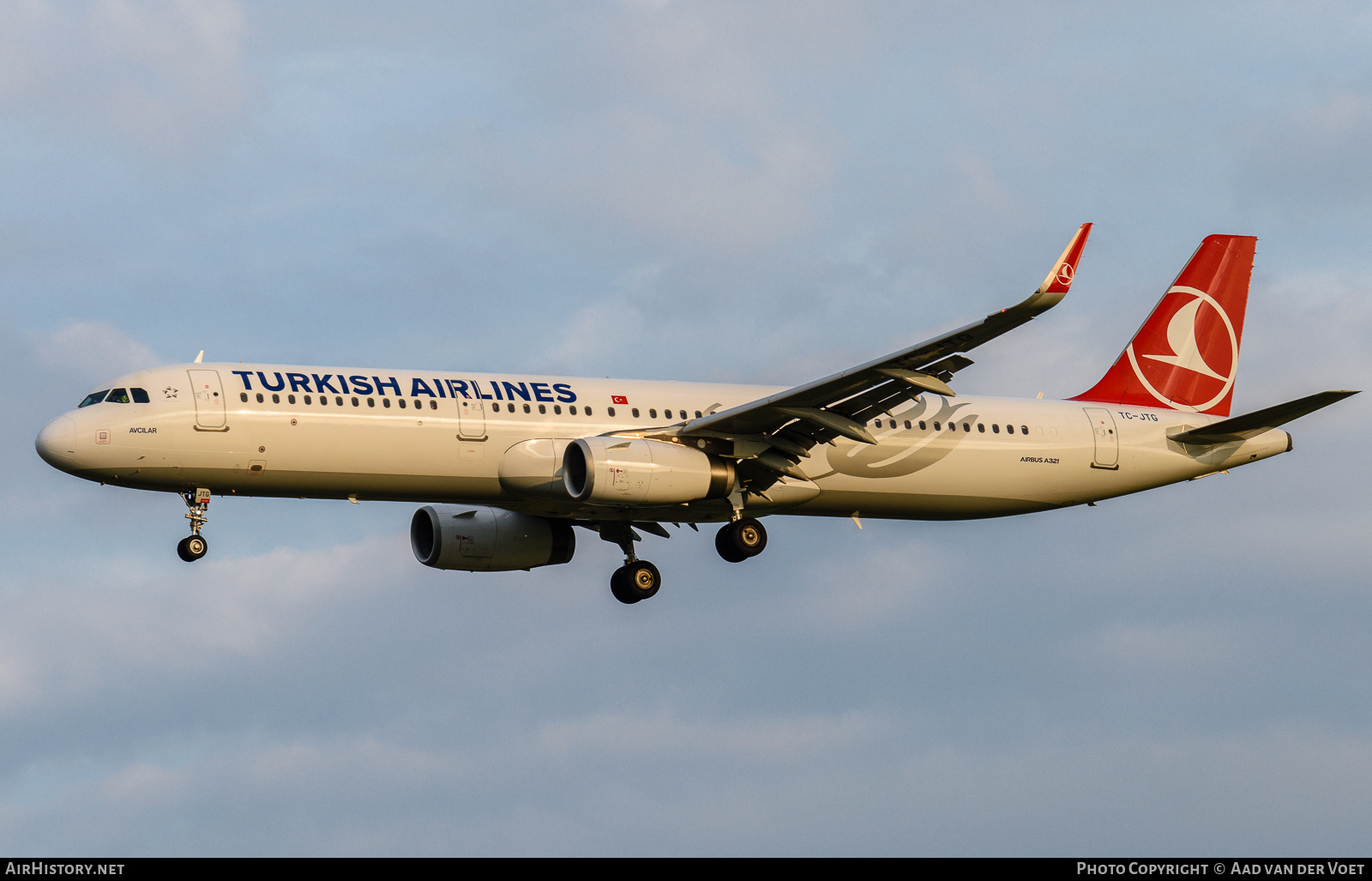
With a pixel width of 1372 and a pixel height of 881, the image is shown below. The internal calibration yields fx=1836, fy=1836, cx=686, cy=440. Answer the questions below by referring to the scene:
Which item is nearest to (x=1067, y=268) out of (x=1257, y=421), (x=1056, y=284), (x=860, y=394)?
(x=1056, y=284)

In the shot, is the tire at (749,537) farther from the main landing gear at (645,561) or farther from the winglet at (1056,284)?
the winglet at (1056,284)

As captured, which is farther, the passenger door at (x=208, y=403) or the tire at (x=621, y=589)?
the tire at (x=621, y=589)

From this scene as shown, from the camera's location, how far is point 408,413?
40.2 meters

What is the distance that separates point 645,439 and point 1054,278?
1097cm

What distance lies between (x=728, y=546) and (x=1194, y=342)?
15.4 m

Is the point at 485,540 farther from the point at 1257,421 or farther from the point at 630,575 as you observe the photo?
the point at 1257,421

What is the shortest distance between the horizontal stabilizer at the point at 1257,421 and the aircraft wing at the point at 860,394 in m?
8.60

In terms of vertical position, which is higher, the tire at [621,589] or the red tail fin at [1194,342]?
the red tail fin at [1194,342]

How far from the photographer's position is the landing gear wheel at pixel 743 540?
43156 mm

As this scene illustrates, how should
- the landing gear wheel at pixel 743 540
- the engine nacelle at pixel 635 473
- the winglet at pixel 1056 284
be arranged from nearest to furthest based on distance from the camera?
the winglet at pixel 1056 284
the engine nacelle at pixel 635 473
the landing gear wheel at pixel 743 540

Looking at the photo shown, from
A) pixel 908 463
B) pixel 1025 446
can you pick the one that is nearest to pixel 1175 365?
pixel 1025 446

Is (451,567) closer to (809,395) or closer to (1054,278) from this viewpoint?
(809,395)

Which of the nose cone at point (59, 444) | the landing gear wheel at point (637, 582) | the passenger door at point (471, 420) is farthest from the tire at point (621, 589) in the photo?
the nose cone at point (59, 444)

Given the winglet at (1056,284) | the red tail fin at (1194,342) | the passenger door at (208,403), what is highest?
the red tail fin at (1194,342)
